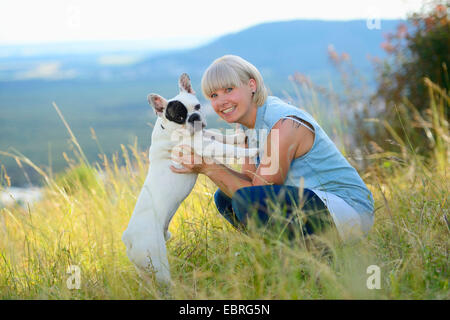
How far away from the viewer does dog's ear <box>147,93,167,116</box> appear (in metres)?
2.66

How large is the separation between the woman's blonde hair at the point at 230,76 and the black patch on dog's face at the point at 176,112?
1.09 feet

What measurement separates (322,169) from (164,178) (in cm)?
106

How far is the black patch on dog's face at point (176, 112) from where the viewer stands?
2656 mm

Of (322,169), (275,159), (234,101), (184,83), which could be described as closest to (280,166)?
(275,159)

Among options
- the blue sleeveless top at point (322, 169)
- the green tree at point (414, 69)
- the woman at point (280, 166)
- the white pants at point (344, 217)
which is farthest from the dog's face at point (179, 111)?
the green tree at point (414, 69)

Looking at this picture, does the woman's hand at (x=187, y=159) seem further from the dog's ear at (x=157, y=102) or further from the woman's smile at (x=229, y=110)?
the woman's smile at (x=229, y=110)

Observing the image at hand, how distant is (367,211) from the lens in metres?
2.85

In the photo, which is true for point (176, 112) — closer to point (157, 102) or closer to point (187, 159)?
point (157, 102)

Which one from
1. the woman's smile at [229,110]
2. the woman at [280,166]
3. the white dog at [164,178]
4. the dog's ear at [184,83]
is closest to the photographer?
the white dog at [164,178]

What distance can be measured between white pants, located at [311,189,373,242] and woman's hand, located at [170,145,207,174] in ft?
2.55

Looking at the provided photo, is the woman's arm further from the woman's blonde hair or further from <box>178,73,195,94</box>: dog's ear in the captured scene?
<box>178,73,195,94</box>: dog's ear
